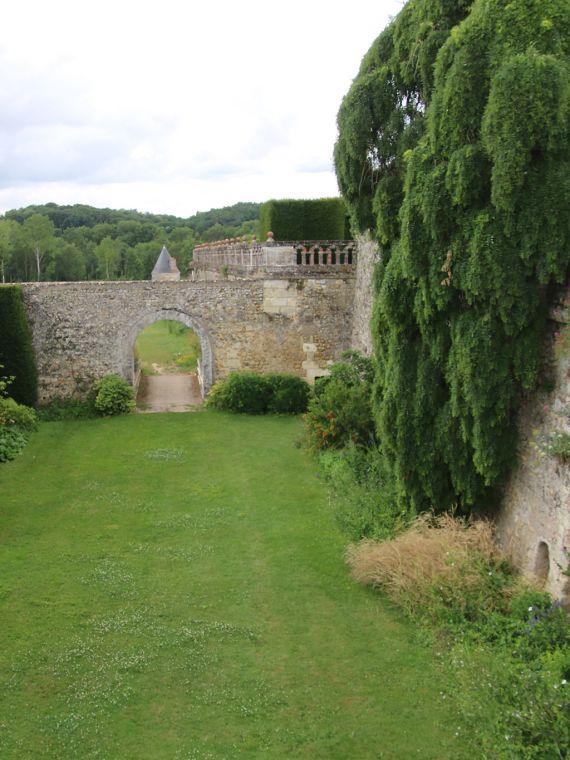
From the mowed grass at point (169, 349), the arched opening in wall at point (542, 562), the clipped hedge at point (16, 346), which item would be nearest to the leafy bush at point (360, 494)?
the arched opening in wall at point (542, 562)

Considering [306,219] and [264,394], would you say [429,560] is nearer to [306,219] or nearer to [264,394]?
[264,394]

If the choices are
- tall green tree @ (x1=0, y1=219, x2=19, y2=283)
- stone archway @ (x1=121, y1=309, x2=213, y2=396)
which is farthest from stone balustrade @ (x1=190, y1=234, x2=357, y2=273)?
tall green tree @ (x1=0, y1=219, x2=19, y2=283)

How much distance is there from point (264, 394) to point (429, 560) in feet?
32.8

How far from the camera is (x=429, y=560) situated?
8453 mm

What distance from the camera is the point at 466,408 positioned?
27.7 feet

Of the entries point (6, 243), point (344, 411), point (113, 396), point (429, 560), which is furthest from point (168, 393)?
point (6, 243)

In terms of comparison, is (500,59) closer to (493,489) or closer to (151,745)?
(493,489)

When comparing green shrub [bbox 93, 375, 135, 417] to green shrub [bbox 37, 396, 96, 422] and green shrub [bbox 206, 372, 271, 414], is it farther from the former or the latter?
green shrub [bbox 206, 372, 271, 414]

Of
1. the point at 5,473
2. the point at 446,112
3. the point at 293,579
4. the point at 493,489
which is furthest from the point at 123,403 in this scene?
the point at 446,112

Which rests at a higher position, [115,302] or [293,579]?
[115,302]

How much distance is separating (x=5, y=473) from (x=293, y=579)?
7.06 m

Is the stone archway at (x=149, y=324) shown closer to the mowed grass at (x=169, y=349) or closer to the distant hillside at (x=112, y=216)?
the mowed grass at (x=169, y=349)

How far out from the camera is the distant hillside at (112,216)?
263 ft

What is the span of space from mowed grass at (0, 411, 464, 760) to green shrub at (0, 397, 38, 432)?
2.82m
